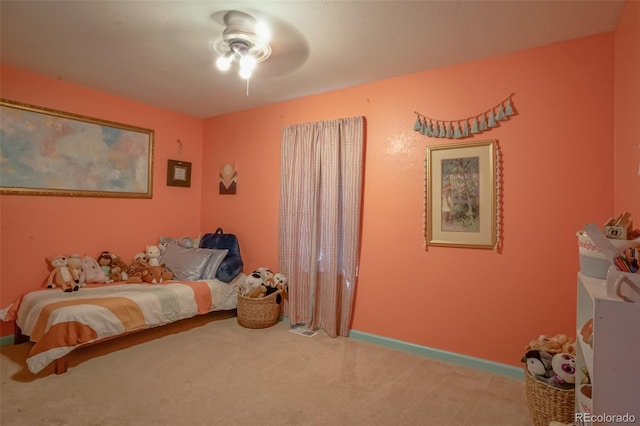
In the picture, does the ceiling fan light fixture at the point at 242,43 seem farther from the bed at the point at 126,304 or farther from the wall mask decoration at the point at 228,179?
the bed at the point at 126,304

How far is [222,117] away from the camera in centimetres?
424

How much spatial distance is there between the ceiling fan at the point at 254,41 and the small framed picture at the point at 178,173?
192cm

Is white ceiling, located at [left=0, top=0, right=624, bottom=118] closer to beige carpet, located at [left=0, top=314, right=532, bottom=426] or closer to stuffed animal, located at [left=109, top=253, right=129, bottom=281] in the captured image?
stuffed animal, located at [left=109, top=253, right=129, bottom=281]

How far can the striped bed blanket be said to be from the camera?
2.31 meters

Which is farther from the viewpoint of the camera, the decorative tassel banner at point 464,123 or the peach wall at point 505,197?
the decorative tassel banner at point 464,123

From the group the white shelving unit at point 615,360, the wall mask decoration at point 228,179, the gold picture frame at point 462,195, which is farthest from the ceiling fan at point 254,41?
the white shelving unit at point 615,360

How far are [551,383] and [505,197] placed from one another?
123 cm

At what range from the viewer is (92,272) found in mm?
3197

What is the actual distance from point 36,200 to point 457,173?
141 inches

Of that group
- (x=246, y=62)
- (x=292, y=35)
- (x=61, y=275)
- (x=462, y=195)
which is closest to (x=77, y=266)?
(x=61, y=275)

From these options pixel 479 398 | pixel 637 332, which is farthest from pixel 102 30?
pixel 479 398

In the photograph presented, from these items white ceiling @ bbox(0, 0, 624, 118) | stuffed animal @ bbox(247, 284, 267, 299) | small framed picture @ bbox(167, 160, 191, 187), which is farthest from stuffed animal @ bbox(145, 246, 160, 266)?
white ceiling @ bbox(0, 0, 624, 118)

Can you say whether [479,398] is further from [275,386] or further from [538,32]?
[538,32]

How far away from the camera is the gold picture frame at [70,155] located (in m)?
2.90
